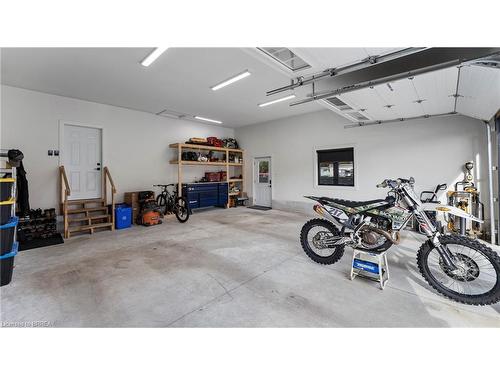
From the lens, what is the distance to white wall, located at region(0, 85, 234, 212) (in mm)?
4805

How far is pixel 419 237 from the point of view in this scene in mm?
4449

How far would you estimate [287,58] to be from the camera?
310 cm

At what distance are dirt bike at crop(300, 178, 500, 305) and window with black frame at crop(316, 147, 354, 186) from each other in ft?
11.8

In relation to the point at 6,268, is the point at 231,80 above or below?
above

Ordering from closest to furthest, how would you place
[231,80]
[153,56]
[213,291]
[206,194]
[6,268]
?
[213,291], [6,268], [153,56], [231,80], [206,194]

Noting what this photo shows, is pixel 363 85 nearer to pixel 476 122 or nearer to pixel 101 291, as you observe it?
pixel 476 122

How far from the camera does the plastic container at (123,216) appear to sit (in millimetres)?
5398

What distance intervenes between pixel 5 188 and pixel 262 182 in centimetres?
703

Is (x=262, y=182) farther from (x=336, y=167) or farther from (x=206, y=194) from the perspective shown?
(x=336, y=167)

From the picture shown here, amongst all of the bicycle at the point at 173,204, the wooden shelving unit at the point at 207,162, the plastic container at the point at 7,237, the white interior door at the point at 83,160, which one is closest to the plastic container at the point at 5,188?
the plastic container at the point at 7,237

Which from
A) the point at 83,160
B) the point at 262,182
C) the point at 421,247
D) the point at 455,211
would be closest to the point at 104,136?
the point at 83,160

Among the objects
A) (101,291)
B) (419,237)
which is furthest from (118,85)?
(419,237)

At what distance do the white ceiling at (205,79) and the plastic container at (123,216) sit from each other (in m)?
2.87
